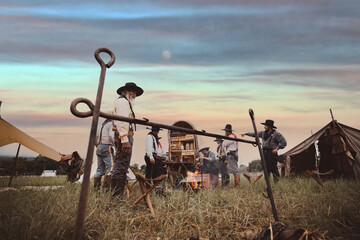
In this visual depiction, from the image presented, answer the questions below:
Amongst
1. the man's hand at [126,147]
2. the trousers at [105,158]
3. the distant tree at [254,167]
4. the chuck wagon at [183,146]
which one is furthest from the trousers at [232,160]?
the distant tree at [254,167]

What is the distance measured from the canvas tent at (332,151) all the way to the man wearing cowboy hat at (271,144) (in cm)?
253

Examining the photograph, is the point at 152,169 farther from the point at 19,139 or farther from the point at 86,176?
the point at 19,139

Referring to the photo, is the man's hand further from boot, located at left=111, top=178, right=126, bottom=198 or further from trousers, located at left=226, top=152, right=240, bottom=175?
trousers, located at left=226, top=152, right=240, bottom=175

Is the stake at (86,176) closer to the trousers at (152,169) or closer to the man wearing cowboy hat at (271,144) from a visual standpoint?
the trousers at (152,169)

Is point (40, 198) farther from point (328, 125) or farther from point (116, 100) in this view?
point (328, 125)

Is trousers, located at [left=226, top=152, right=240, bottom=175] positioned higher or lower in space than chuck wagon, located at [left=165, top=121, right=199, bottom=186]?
lower

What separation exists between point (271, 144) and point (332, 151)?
116 inches

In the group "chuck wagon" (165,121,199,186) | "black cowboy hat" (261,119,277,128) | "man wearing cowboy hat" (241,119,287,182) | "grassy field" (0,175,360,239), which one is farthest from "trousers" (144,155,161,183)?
"chuck wagon" (165,121,199,186)

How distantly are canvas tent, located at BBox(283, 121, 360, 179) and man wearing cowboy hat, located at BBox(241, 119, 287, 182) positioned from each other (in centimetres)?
253

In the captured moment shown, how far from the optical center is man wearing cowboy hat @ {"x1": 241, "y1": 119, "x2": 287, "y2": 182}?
7598 mm

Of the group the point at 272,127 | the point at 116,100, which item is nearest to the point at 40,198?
the point at 116,100

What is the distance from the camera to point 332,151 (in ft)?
28.6

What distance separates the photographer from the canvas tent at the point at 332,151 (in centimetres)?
809

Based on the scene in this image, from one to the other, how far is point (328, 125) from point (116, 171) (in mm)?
8457
